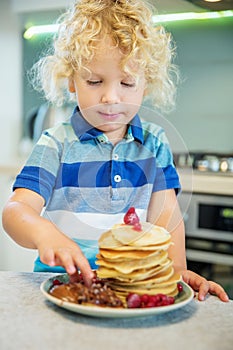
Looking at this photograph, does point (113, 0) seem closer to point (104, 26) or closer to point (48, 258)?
point (104, 26)

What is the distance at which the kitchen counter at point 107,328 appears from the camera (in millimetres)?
617

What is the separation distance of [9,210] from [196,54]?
5.46 ft

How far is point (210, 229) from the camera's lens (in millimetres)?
2082

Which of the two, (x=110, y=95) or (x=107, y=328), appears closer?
(x=107, y=328)

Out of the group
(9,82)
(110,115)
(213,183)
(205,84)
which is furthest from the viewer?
(9,82)

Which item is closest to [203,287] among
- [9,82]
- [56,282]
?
[56,282]

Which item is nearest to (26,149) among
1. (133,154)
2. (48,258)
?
(133,154)

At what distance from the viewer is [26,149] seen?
2.70m

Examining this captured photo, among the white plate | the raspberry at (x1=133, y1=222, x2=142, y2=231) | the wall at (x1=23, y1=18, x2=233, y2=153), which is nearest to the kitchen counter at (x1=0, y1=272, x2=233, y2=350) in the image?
the white plate

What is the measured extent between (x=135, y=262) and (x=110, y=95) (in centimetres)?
30

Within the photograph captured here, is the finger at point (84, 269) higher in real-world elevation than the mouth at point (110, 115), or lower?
lower

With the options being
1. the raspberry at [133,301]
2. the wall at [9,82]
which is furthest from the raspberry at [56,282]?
the wall at [9,82]

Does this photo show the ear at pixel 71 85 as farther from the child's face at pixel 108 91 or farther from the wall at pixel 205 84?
the wall at pixel 205 84

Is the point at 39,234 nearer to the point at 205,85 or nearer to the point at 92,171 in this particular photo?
the point at 92,171
